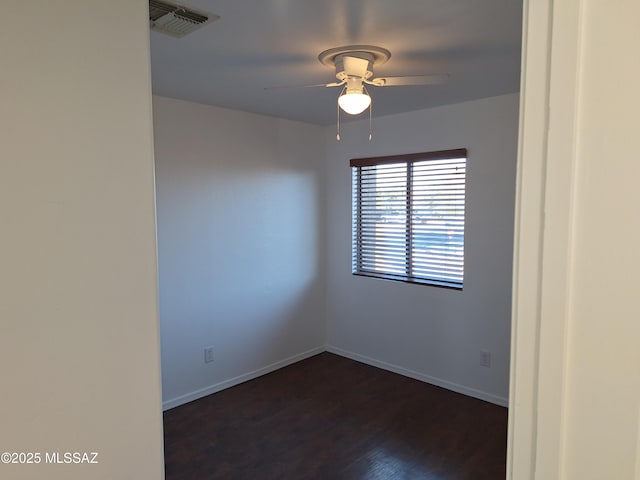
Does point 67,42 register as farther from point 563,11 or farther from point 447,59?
point 447,59

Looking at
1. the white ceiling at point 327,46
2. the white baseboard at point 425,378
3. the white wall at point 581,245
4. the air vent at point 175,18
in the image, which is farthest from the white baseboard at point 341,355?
the white wall at point 581,245

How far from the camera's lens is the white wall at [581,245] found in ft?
1.45

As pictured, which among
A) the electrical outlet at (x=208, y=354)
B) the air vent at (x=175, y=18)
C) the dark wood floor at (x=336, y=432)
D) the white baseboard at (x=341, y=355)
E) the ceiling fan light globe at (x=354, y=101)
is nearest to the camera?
the air vent at (x=175, y=18)

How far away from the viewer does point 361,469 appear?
2615 millimetres

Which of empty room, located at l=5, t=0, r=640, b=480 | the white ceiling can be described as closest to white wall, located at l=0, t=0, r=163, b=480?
empty room, located at l=5, t=0, r=640, b=480

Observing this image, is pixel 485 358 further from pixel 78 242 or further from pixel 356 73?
pixel 78 242

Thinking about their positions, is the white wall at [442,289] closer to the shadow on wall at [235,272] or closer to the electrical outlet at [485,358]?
the electrical outlet at [485,358]

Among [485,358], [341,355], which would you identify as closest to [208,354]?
[341,355]

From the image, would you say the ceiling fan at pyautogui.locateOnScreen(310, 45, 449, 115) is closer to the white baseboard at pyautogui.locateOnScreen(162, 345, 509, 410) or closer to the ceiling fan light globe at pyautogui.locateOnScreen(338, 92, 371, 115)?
the ceiling fan light globe at pyautogui.locateOnScreen(338, 92, 371, 115)

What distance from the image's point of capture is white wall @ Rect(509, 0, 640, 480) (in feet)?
1.45

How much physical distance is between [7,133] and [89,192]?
19 centimetres

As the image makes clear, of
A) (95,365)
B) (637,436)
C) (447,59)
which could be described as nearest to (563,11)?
(637,436)

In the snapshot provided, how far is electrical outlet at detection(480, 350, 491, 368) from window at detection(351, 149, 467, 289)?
571 millimetres

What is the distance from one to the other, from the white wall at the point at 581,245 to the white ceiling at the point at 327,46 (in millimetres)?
1414
